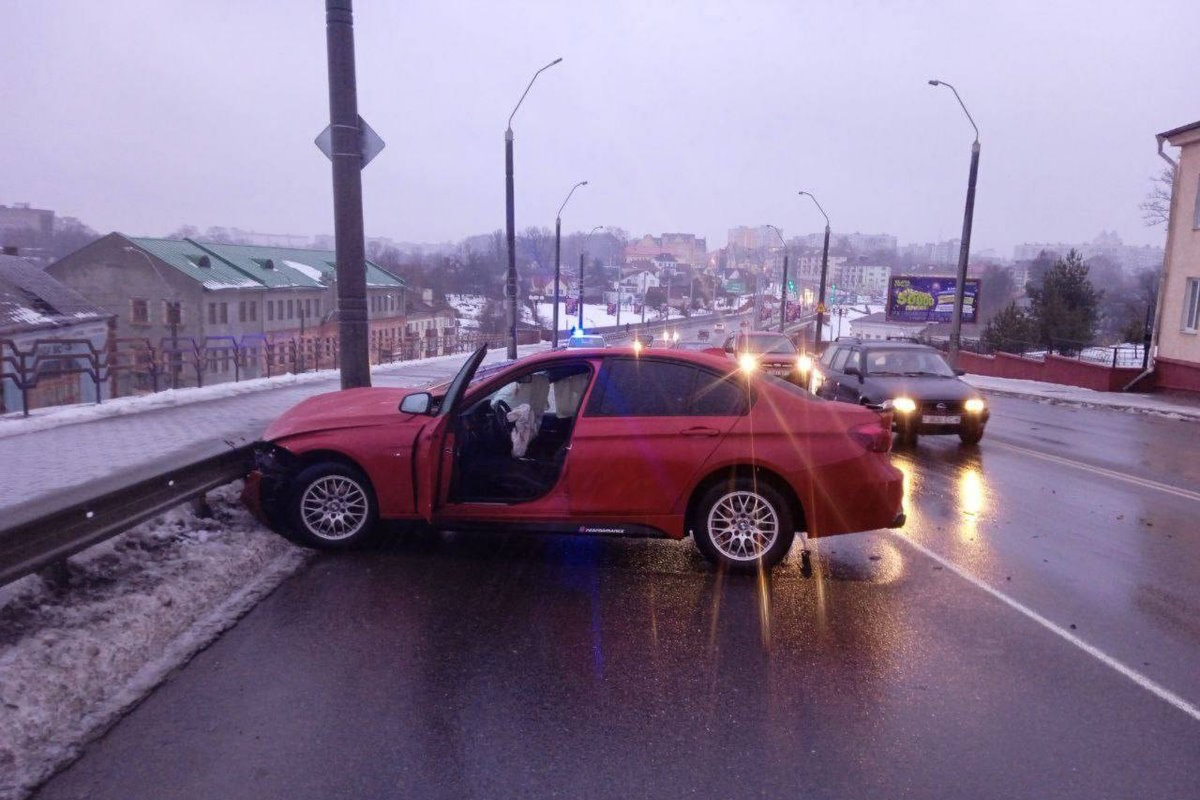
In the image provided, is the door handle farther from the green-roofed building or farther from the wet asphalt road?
the green-roofed building

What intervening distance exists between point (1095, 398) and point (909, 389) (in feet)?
42.8

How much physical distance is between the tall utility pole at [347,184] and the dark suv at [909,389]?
7275 millimetres

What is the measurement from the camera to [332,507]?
254 inches

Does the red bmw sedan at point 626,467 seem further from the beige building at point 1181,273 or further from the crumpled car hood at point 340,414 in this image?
the beige building at point 1181,273

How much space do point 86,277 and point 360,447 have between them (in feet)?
176

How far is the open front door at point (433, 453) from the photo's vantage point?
621cm

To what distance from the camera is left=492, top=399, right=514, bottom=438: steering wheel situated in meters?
7.06

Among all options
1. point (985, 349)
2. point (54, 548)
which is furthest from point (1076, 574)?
point (985, 349)

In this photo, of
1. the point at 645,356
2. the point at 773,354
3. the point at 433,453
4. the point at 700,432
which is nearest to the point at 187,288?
the point at 773,354

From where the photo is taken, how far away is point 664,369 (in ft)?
20.9

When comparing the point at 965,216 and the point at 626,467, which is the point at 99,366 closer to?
the point at 626,467

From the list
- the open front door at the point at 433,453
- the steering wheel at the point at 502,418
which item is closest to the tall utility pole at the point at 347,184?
the steering wheel at the point at 502,418

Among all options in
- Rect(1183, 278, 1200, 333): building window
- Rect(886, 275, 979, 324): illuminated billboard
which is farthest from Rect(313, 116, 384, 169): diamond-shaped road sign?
Rect(886, 275, 979, 324): illuminated billboard

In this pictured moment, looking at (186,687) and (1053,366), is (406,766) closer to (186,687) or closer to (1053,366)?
(186,687)
